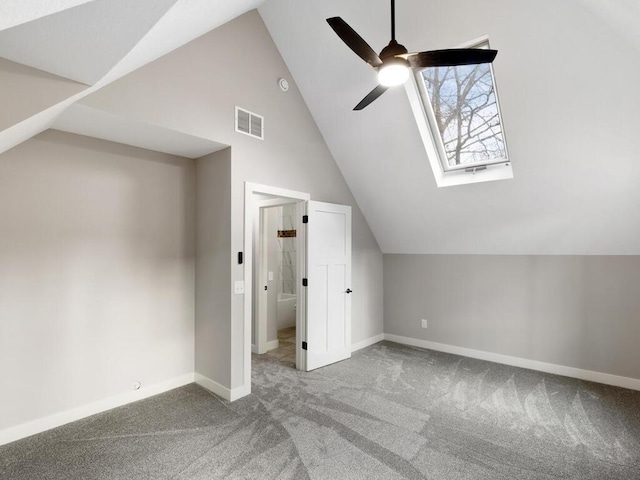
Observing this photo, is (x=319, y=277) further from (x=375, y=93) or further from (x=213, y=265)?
(x=375, y=93)

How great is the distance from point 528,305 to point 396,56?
3.61 metres

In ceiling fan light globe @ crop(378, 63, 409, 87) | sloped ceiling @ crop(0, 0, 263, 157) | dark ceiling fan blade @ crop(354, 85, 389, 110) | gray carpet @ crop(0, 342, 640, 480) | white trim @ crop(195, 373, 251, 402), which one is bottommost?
gray carpet @ crop(0, 342, 640, 480)

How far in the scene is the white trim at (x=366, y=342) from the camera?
4748 millimetres

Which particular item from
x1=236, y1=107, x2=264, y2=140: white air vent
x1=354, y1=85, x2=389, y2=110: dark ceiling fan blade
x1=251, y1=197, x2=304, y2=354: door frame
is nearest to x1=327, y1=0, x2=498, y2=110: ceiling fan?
x1=354, y1=85, x2=389, y2=110: dark ceiling fan blade

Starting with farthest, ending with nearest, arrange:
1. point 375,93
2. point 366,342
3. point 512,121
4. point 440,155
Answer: point 366,342
point 440,155
point 512,121
point 375,93

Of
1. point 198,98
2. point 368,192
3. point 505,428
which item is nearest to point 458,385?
point 505,428

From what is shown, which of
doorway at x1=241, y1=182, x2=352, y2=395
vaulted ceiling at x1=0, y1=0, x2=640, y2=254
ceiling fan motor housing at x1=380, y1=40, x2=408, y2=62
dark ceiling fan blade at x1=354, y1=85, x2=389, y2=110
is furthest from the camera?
doorway at x1=241, y1=182, x2=352, y2=395

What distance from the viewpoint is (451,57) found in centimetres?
197

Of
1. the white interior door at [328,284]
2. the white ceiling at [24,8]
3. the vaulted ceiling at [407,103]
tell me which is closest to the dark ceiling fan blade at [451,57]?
the vaulted ceiling at [407,103]

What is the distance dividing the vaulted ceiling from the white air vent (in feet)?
1.19

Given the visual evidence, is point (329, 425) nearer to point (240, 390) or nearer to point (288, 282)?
point (240, 390)

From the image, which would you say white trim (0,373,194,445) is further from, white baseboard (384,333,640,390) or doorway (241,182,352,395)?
white baseboard (384,333,640,390)

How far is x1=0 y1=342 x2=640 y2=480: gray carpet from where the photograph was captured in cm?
220

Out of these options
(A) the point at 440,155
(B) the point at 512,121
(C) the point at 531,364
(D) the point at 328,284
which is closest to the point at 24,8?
(B) the point at 512,121
